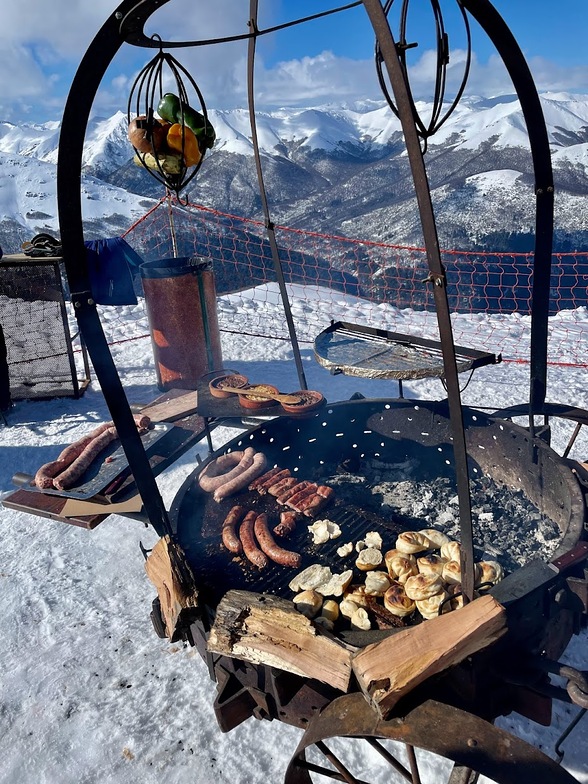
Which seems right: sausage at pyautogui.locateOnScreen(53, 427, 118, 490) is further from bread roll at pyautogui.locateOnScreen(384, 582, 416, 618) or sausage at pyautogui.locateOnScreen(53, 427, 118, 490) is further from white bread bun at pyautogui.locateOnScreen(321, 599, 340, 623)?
bread roll at pyautogui.locateOnScreen(384, 582, 416, 618)

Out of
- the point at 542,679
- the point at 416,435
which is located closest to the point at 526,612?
the point at 542,679

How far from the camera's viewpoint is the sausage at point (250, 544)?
318 centimetres

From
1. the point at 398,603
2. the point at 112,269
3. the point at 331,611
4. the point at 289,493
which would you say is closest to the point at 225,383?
the point at 289,493

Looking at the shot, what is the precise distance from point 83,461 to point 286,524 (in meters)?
1.56

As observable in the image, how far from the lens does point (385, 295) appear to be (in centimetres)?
1330

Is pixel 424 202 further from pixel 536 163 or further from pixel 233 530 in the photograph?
pixel 233 530

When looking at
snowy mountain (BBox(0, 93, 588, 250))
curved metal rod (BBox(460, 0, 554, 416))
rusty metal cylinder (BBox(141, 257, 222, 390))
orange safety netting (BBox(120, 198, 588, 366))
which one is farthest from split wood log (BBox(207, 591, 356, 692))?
snowy mountain (BBox(0, 93, 588, 250))

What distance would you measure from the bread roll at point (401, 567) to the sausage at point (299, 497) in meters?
0.86

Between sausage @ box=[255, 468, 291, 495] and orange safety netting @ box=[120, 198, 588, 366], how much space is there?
288 centimetres

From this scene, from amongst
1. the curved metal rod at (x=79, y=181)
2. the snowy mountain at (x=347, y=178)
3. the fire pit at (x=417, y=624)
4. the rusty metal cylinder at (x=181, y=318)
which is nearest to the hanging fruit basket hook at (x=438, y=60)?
the fire pit at (x=417, y=624)

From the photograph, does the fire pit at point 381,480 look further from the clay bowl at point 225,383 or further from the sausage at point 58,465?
the sausage at point 58,465

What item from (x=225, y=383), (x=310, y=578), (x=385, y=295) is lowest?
(x=310, y=578)

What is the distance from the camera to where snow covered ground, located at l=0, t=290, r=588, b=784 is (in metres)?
2.75

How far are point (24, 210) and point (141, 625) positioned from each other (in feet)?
73.4
